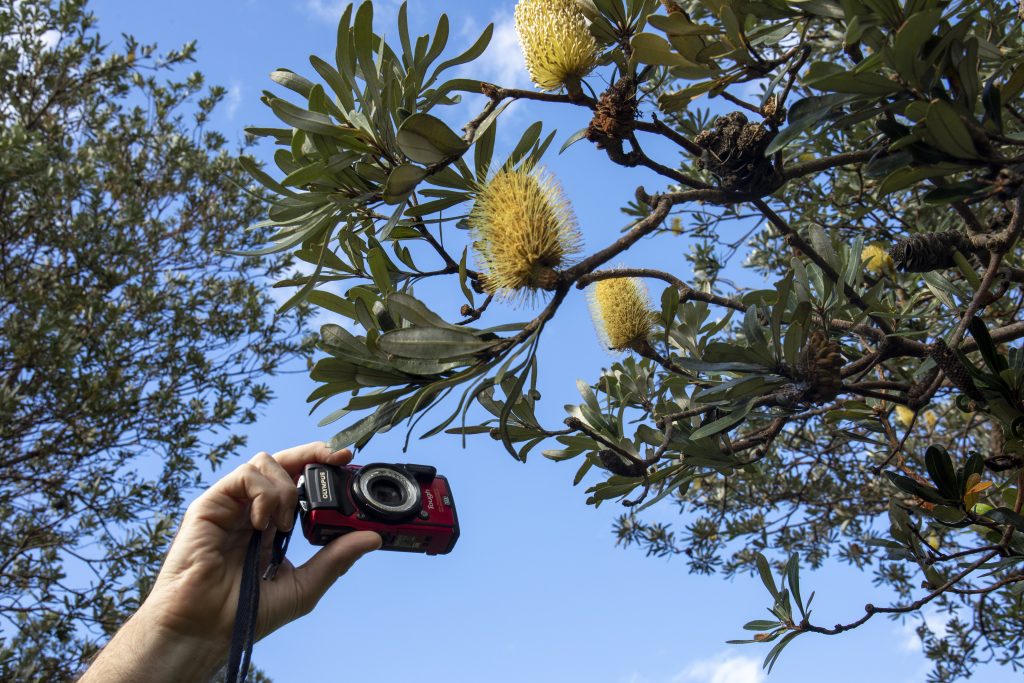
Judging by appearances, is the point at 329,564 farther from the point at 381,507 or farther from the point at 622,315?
the point at 622,315

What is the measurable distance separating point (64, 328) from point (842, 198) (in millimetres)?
3407

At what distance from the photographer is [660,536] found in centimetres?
365

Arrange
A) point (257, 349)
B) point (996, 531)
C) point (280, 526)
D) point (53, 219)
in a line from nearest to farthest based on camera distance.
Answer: point (280, 526)
point (996, 531)
point (53, 219)
point (257, 349)

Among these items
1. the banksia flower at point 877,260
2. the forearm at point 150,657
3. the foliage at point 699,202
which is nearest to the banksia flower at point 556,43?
the foliage at point 699,202

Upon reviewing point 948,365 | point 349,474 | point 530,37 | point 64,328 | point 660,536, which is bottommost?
point 948,365

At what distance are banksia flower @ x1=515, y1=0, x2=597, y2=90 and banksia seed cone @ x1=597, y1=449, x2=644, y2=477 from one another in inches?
23.8

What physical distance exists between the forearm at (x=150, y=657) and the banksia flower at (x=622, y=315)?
99 cm

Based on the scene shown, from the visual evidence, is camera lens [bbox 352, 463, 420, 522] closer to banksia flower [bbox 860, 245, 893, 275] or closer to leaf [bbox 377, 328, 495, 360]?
leaf [bbox 377, 328, 495, 360]

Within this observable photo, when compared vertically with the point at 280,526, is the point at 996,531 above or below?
below

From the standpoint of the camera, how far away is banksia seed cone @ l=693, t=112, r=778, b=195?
1.23 m

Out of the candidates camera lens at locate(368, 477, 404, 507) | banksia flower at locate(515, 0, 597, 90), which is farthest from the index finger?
banksia flower at locate(515, 0, 597, 90)

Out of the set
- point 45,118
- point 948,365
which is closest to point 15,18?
point 45,118

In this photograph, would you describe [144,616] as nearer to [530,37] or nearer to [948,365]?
[530,37]

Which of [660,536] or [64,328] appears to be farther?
[64,328]
